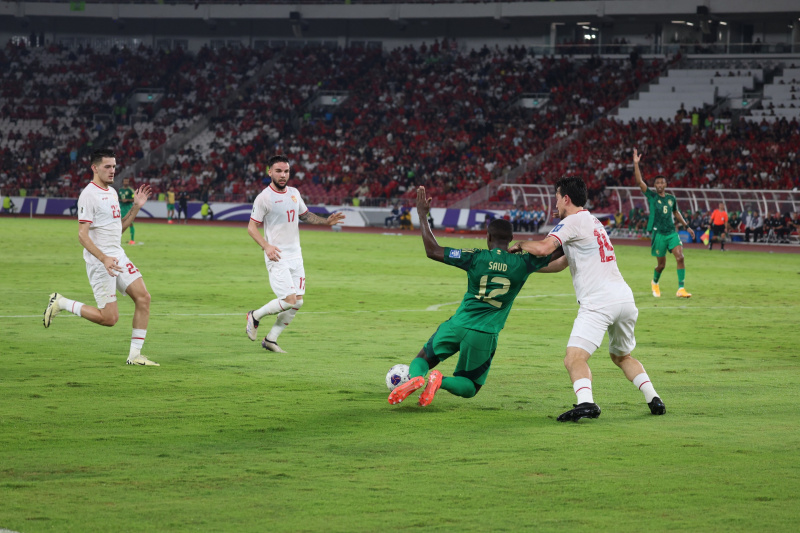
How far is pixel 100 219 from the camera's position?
11086 millimetres

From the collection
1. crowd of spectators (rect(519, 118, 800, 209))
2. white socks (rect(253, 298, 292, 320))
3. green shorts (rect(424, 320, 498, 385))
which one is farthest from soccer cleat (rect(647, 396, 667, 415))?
crowd of spectators (rect(519, 118, 800, 209))

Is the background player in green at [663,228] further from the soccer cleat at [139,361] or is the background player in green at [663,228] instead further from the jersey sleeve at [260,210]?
the soccer cleat at [139,361]

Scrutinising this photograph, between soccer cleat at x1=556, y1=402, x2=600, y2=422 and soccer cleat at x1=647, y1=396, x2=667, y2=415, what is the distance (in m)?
0.60

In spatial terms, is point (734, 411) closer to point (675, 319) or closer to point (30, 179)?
point (675, 319)

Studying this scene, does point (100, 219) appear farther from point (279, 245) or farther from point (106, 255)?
point (279, 245)

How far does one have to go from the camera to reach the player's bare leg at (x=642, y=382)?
8609 mm

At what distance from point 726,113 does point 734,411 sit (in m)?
46.7

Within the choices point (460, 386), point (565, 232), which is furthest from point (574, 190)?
point (460, 386)

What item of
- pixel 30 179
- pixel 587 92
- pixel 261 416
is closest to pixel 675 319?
pixel 261 416

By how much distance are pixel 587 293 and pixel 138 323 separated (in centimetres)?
516

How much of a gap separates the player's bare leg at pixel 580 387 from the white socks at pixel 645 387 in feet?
2.03

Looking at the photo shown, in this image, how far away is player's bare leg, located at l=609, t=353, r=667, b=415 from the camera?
861 cm

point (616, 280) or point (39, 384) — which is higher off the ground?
point (616, 280)

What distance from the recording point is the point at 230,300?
18359mm
